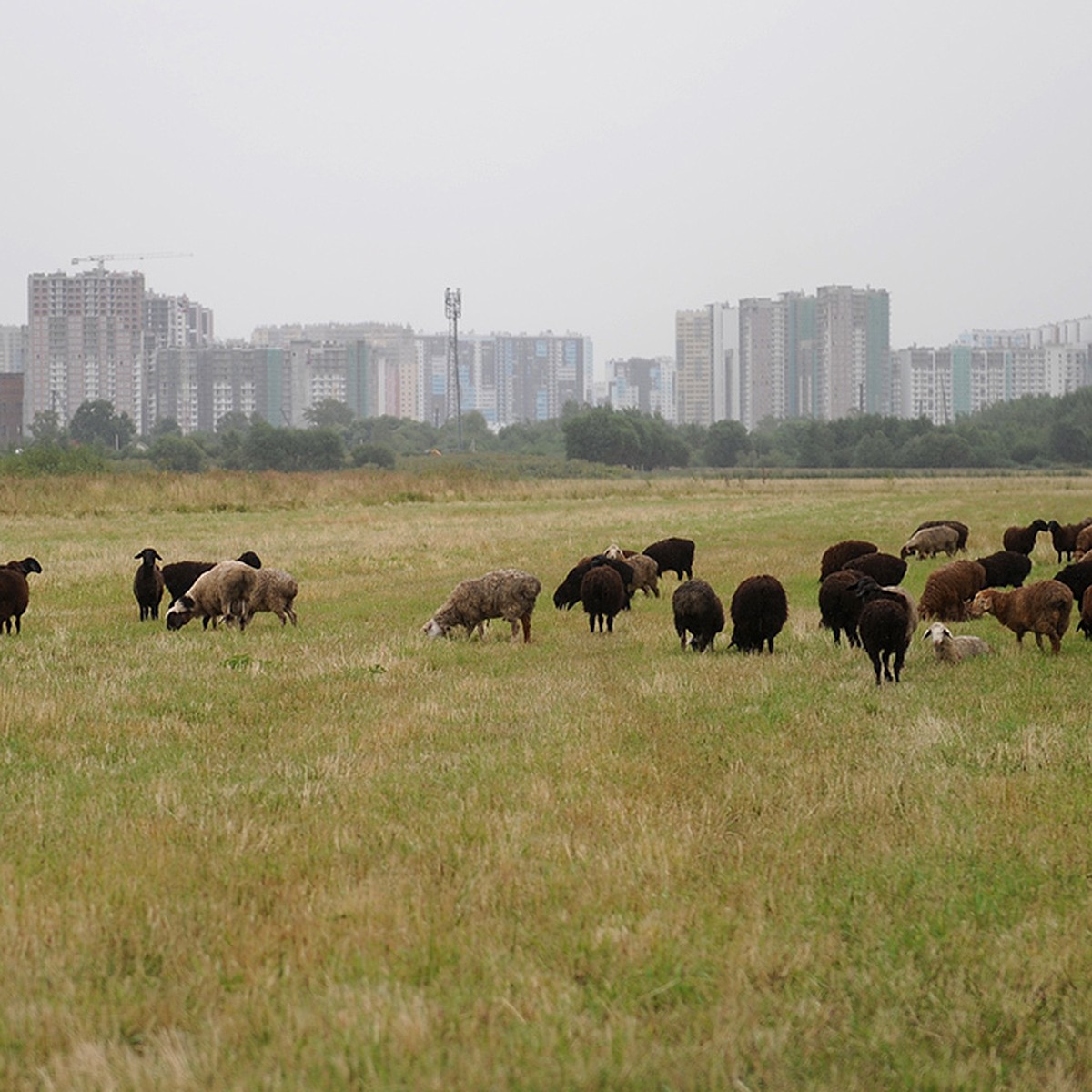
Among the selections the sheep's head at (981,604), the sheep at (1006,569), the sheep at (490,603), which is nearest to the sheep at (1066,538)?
the sheep at (1006,569)

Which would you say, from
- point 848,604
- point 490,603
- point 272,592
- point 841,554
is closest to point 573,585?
point 490,603

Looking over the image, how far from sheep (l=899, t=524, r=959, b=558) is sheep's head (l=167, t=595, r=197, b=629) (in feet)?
50.9

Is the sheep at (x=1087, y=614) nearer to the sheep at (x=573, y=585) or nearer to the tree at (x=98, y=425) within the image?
the sheep at (x=573, y=585)

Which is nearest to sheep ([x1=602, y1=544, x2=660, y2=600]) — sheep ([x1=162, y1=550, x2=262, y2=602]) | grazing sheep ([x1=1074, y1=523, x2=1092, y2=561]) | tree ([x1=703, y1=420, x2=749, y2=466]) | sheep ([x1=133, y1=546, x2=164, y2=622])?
sheep ([x1=162, y1=550, x2=262, y2=602])

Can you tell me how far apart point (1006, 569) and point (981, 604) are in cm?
524

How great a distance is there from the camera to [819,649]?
1457cm

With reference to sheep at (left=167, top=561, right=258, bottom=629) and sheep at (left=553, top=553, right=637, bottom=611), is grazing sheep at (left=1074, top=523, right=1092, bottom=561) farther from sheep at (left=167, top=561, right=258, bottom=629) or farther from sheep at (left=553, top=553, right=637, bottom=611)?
sheep at (left=167, top=561, right=258, bottom=629)

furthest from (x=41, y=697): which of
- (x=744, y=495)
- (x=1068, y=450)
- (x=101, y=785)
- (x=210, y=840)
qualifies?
(x=1068, y=450)

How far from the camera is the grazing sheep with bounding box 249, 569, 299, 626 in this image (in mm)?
17219

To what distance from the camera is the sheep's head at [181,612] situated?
16.8 m

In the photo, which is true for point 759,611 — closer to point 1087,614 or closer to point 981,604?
point 981,604

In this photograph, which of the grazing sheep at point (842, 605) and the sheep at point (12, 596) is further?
the sheep at point (12, 596)

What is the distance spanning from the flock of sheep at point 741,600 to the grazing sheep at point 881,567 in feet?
0.06

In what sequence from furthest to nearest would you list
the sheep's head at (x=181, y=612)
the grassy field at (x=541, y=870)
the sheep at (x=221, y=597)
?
1. the sheep at (x=221, y=597)
2. the sheep's head at (x=181, y=612)
3. the grassy field at (x=541, y=870)
